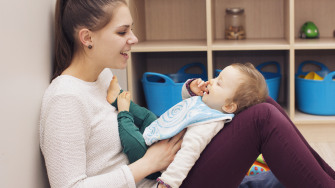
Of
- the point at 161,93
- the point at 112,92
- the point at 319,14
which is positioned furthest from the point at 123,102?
the point at 319,14

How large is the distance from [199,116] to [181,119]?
7cm

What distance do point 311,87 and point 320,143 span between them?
30 cm

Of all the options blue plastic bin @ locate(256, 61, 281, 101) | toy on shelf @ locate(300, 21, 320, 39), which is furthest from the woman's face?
toy on shelf @ locate(300, 21, 320, 39)

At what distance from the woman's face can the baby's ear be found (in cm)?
34

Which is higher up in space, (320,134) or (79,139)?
(79,139)

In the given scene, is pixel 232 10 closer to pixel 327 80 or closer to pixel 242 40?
pixel 242 40

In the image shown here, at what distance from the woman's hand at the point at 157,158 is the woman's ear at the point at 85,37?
1.15 feet

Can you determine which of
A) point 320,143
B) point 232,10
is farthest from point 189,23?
point 320,143

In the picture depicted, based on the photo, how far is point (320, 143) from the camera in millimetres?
2434

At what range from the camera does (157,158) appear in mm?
1263

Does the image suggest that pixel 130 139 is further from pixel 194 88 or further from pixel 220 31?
pixel 220 31

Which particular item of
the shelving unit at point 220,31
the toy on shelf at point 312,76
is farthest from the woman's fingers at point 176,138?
the toy on shelf at point 312,76

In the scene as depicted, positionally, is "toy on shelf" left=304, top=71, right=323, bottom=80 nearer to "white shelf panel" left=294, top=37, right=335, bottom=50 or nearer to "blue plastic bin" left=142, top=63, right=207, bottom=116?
"white shelf panel" left=294, top=37, right=335, bottom=50

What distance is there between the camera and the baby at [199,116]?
1.23 m
